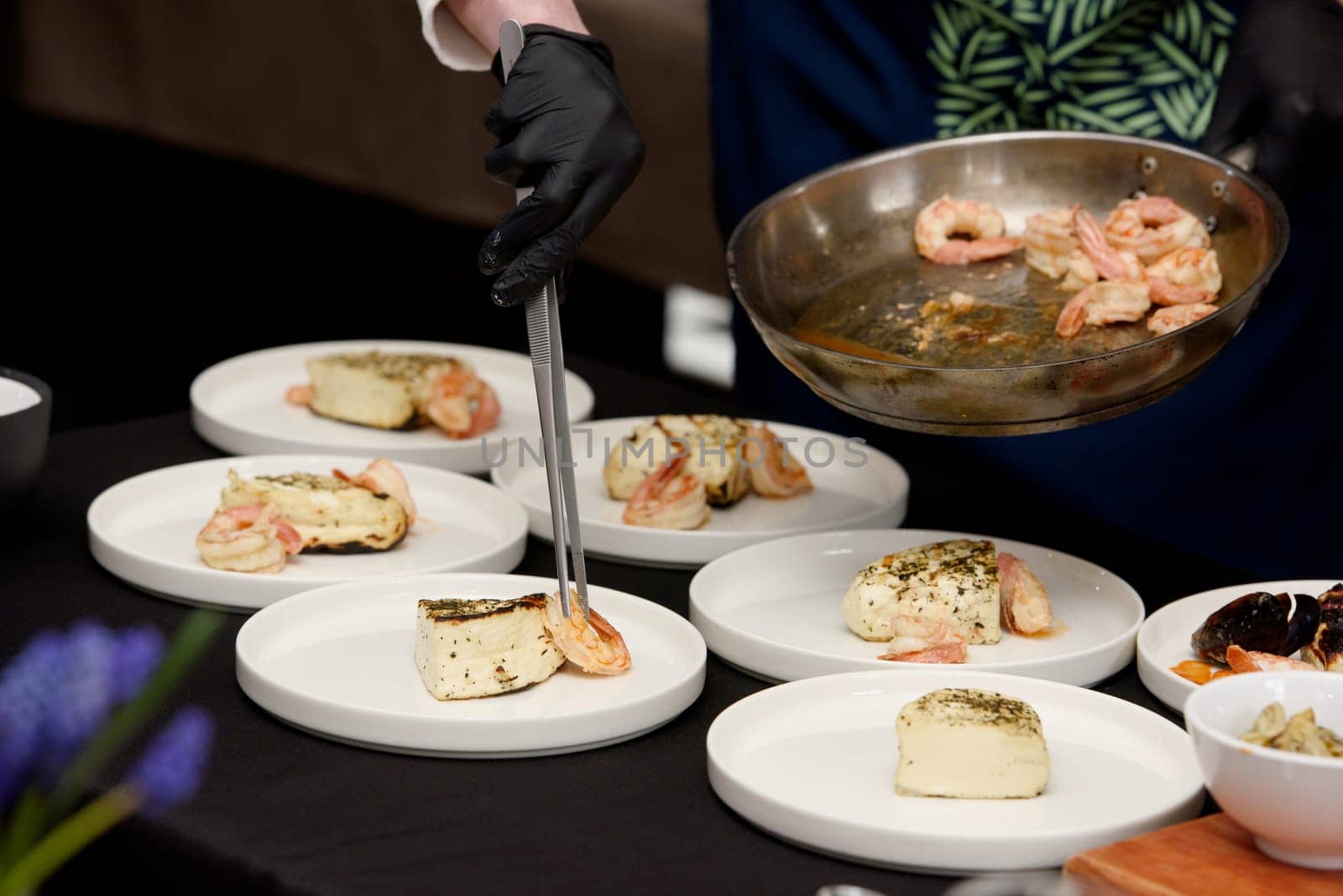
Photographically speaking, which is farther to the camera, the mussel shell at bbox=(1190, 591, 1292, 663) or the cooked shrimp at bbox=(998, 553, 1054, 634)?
the cooked shrimp at bbox=(998, 553, 1054, 634)

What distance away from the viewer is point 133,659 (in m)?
1.48

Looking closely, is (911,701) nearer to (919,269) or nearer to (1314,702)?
(1314,702)

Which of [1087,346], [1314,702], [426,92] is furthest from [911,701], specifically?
[426,92]

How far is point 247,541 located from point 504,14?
0.81 meters

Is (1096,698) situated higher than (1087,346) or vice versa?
(1087,346)

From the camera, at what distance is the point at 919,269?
2090 millimetres

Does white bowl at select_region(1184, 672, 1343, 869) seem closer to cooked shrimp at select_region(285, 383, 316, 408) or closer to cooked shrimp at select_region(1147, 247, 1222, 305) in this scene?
cooked shrimp at select_region(1147, 247, 1222, 305)

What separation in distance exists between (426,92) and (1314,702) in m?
3.74

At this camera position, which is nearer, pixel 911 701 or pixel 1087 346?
pixel 911 701

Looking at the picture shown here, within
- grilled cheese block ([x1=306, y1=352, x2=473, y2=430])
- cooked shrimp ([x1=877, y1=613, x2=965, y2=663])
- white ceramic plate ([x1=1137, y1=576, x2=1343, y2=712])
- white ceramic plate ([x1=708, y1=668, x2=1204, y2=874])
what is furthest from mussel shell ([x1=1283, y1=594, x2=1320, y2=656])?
grilled cheese block ([x1=306, y1=352, x2=473, y2=430])

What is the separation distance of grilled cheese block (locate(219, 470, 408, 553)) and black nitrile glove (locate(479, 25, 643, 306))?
397mm

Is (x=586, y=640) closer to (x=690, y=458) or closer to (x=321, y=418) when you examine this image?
(x=690, y=458)

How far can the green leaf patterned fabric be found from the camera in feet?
8.73

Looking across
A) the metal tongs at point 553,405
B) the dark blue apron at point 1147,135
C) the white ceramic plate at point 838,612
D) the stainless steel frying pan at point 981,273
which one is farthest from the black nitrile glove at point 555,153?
the dark blue apron at point 1147,135
